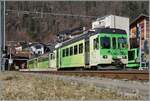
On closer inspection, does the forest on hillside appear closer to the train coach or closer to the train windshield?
the train windshield

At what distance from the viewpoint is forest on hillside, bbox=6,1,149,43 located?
70.8m

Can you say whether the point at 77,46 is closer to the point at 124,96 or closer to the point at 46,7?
the point at 124,96

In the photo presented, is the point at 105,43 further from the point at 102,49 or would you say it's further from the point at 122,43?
the point at 122,43

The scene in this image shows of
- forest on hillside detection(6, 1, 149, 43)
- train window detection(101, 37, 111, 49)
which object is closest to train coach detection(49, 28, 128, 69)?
train window detection(101, 37, 111, 49)

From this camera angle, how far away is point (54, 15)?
8262 cm

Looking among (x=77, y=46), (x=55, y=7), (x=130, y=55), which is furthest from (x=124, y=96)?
(x=55, y=7)

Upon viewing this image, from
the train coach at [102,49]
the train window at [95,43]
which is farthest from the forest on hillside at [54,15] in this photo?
the train window at [95,43]

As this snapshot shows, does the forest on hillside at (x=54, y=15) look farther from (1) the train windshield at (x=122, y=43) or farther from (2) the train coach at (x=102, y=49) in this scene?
(2) the train coach at (x=102, y=49)

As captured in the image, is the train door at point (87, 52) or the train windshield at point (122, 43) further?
the train windshield at point (122, 43)

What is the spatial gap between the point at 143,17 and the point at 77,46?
2373 cm

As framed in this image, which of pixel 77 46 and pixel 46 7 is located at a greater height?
pixel 46 7

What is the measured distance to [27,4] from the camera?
223 feet

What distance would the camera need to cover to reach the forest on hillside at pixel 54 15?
70.8 m

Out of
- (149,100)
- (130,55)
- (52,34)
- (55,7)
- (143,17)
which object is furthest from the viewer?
(52,34)
